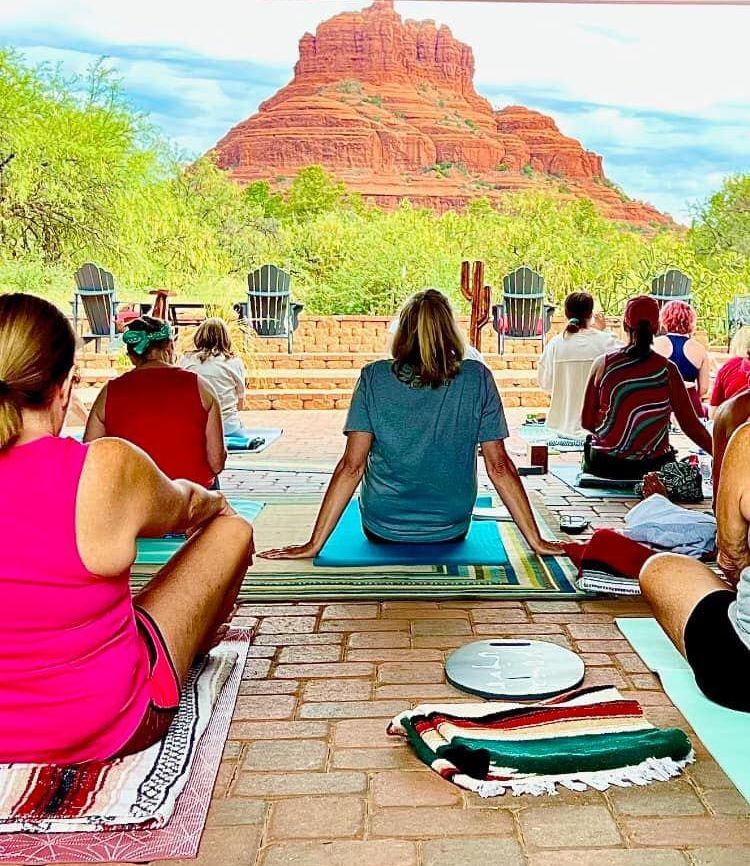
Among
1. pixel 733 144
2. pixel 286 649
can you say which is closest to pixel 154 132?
pixel 286 649

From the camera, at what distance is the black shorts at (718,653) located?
2010 millimetres

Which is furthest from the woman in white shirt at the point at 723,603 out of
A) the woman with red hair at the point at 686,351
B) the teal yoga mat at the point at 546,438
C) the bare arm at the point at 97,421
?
the teal yoga mat at the point at 546,438

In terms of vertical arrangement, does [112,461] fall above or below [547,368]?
above

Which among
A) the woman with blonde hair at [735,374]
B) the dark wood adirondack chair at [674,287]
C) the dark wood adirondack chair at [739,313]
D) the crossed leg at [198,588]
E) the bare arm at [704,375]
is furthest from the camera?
the dark wood adirondack chair at [674,287]

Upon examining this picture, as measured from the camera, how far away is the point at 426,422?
3186mm

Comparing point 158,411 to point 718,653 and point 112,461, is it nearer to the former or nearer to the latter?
point 112,461

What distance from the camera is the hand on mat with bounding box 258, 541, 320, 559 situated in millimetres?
3281

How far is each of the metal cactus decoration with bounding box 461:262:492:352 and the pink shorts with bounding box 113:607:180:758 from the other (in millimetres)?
4688

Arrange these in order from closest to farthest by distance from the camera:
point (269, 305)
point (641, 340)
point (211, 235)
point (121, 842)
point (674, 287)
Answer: point (121, 842) → point (641, 340) → point (269, 305) → point (674, 287) → point (211, 235)

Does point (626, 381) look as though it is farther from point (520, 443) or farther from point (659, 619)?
point (659, 619)

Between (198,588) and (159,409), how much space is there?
1402 millimetres

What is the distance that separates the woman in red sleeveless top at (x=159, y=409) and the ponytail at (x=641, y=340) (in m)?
1.82

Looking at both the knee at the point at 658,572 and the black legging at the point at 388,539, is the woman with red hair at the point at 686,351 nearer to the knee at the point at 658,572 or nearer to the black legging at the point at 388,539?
the black legging at the point at 388,539

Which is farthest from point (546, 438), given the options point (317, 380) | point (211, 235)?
point (211, 235)
